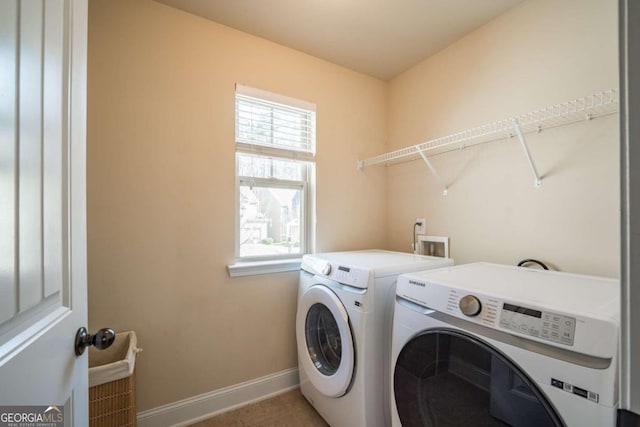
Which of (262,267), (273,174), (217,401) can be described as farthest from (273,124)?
(217,401)

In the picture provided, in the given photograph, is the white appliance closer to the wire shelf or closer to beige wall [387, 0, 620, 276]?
beige wall [387, 0, 620, 276]

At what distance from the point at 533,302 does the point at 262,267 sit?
4.72 ft

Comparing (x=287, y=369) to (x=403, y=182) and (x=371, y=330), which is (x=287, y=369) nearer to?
(x=371, y=330)

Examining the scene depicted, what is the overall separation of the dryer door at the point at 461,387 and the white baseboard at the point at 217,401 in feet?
3.35

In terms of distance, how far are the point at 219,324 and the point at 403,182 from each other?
1.72m

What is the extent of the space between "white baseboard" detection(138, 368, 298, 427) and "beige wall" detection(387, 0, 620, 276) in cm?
149

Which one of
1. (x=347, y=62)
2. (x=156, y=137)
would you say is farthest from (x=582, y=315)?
(x=347, y=62)

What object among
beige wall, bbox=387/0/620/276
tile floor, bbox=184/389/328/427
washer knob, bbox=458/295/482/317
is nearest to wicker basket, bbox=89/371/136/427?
tile floor, bbox=184/389/328/427

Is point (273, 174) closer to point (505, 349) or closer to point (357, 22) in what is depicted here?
point (357, 22)

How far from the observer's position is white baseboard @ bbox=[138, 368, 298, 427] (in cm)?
152

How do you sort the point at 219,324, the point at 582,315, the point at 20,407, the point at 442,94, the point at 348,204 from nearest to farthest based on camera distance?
the point at 20,407 < the point at 582,315 < the point at 219,324 < the point at 442,94 < the point at 348,204

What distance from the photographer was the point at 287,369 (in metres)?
1.92

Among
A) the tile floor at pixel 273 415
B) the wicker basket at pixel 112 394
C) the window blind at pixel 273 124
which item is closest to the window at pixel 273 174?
the window blind at pixel 273 124

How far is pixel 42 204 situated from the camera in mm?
527
